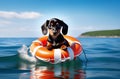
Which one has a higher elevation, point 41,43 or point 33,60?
point 41,43

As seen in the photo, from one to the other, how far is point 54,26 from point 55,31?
21 centimetres

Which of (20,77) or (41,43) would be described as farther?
(41,43)

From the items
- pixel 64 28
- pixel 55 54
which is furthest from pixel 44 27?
pixel 55 54

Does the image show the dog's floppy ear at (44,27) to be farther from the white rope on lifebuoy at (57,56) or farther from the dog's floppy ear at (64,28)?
the white rope on lifebuoy at (57,56)

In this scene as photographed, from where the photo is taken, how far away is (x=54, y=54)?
413 inches

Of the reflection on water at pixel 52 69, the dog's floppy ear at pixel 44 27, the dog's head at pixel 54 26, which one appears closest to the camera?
the reflection on water at pixel 52 69

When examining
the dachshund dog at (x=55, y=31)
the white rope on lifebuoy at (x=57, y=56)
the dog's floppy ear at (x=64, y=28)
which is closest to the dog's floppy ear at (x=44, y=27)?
the dachshund dog at (x=55, y=31)

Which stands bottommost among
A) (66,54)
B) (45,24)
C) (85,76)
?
(85,76)

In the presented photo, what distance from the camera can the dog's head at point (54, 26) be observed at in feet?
35.2

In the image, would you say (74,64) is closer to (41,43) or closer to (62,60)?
(62,60)

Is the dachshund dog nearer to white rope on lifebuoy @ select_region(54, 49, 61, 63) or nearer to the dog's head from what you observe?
the dog's head

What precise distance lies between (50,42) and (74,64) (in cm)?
144

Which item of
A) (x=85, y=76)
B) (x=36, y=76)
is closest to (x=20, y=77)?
(x=36, y=76)

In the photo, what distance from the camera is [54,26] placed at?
422 inches
